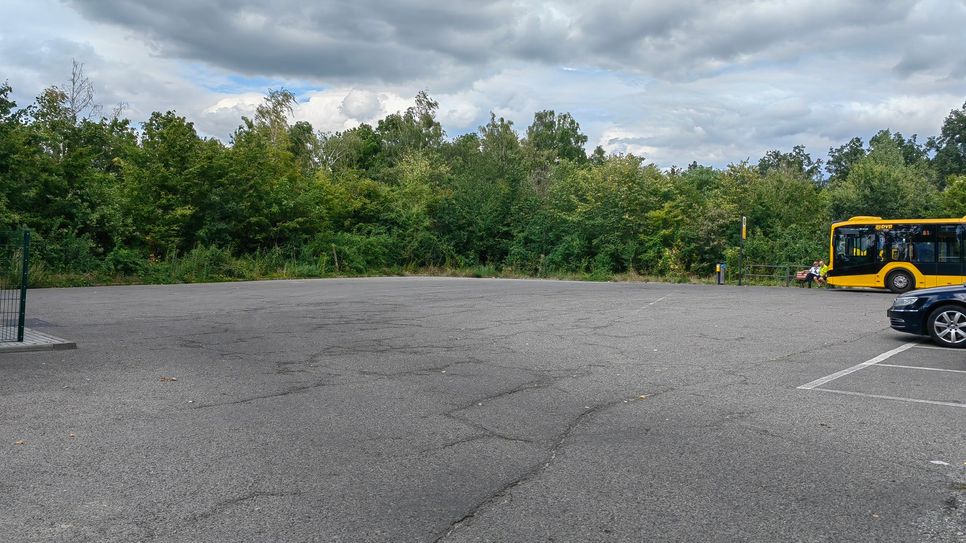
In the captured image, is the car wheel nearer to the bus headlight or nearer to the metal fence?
the bus headlight

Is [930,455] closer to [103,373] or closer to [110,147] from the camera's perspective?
[103,373]

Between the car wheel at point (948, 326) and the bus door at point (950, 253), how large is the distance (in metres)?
16.7

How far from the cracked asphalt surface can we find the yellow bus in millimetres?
17386

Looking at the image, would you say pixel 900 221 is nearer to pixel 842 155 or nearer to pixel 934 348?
pixel 934 348

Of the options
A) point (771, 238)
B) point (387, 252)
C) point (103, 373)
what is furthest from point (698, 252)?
point (103, 373)

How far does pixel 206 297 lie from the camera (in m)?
21.6

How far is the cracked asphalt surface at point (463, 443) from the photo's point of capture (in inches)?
167

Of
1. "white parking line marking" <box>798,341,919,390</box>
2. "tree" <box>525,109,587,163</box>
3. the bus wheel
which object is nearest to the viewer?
"white parking line marking" <box>798,341,919,390</box>

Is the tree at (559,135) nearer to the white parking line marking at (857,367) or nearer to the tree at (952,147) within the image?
the tree at (952,147)

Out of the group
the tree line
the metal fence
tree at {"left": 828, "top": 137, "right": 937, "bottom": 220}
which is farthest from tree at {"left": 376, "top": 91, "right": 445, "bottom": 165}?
the metal fence

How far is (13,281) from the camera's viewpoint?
477 inches

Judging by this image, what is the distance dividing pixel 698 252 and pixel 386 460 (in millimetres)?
38667

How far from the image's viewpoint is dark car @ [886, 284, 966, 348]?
12.1 meters

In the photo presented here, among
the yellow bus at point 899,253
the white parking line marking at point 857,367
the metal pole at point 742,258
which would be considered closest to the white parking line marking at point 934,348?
the white parking line marking at point 857,367
